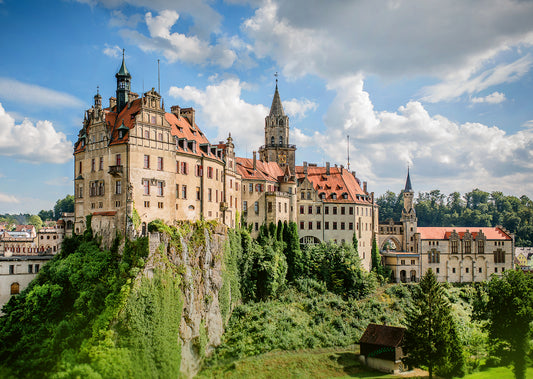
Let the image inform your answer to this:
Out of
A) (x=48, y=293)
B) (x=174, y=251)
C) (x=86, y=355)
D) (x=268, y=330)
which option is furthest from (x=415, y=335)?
(x=48, y=293)

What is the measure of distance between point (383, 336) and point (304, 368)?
33.5 feet

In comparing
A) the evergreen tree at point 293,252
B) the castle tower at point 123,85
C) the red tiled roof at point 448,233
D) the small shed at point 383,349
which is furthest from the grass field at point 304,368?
the red tiled roof at point 448,233

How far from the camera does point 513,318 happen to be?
49562 mm

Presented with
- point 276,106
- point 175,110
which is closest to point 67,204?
point 276,106

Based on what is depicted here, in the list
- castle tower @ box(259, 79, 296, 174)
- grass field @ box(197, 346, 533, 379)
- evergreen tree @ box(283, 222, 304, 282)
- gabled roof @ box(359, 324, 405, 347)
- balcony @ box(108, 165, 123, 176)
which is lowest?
grass field @ box(197, 346, 533, 379)

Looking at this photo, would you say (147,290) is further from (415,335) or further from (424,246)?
(424,246)

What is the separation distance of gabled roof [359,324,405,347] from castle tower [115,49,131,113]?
39.4 m

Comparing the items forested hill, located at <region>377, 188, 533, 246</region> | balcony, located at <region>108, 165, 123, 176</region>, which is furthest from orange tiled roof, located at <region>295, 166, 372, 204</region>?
forested hill, located at <region>377, 188, 533, 246</region>

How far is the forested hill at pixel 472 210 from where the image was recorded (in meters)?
135

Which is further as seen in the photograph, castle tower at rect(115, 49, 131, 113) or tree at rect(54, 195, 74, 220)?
tree at rect(54, 195, 74, 220)

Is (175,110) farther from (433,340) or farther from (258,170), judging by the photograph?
(433,340)

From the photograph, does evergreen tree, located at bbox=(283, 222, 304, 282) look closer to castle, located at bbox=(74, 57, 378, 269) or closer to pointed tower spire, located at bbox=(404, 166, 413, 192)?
castle, located at bbox=(74, 57, 378, 269)

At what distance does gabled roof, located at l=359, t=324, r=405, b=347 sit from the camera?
52.9 metres

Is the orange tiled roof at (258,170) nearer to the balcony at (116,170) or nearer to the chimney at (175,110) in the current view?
the chimney at (175,110)
